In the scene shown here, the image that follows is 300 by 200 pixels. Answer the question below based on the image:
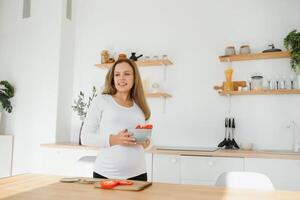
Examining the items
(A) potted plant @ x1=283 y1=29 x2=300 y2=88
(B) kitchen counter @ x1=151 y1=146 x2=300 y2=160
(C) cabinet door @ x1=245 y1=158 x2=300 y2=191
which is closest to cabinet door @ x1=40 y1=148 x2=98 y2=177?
(B) kitchen counter @ x1=151 y1=146 x2=300 y2=160

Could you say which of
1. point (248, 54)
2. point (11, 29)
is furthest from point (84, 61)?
point (248, 54)

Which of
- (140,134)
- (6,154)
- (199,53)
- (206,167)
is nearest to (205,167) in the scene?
(206,167)

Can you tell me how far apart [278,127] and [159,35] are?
1.73m

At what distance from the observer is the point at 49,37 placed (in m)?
3.83

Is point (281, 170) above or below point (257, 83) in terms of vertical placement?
below

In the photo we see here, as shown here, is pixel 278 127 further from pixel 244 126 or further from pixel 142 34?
pixel 142 34

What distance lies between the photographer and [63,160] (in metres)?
3.27

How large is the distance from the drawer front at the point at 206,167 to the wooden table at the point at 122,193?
1302mm

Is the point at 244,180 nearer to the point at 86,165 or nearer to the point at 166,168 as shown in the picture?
the point at 166,168

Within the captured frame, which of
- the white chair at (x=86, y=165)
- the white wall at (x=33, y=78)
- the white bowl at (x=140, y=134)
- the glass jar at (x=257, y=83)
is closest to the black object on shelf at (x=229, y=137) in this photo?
the glass jar at (x=257, y=83)

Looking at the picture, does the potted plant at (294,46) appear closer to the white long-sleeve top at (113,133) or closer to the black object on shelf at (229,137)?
the black object on shelf at (229,137)

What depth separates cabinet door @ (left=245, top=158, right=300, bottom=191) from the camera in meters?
2.41

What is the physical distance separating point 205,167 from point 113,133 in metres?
1.15

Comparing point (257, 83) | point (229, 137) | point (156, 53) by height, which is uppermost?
point (156, 53)
